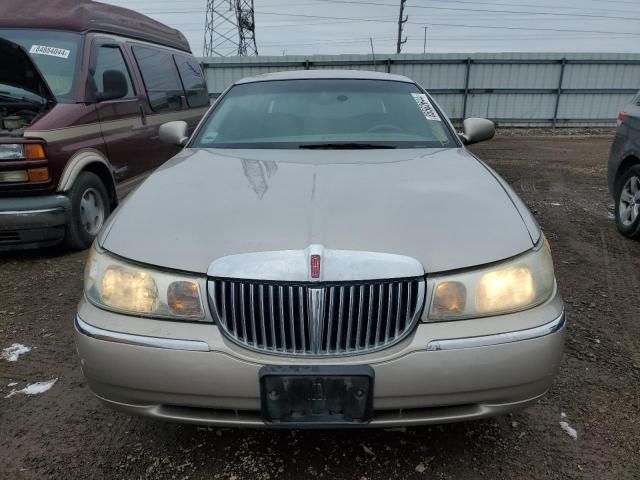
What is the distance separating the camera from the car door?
4.59 m

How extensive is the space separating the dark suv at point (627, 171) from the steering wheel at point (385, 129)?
310cm

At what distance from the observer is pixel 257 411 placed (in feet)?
5.51

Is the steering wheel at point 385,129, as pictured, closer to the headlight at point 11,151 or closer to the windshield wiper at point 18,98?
the headlight at point 11,151

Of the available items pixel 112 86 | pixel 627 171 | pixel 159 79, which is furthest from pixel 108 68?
pixel 627 171

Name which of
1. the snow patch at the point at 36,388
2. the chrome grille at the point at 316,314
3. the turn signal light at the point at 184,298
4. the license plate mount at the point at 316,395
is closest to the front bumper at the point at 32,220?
the snow patch at the point at 36,388

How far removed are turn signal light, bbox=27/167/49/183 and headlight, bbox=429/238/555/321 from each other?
3.57 metres

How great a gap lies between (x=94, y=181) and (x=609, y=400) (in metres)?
4.38

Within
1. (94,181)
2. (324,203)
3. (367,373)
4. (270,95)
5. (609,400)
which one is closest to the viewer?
(367,373)

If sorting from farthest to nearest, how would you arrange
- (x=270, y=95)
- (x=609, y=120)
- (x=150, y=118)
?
(x=609, y=120)
(x=150, y=118)
(x=270, y=95)

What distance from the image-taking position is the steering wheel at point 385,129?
3006 millimetres

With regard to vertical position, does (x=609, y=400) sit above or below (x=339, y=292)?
below

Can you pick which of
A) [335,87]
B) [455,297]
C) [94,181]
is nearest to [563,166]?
[335,87]

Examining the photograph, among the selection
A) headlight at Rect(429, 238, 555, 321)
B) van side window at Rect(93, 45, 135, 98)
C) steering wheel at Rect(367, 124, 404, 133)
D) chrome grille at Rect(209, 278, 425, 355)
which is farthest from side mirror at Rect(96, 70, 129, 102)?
headlight at Rect(429, 238, 555, 321)

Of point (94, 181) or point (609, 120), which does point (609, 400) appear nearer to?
point (94, 181)
